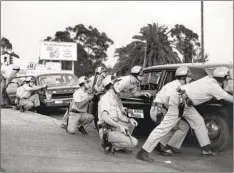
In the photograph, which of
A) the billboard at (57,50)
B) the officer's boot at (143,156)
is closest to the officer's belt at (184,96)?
the officer's boot at (143,156)

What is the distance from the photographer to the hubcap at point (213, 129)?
723 centimetres

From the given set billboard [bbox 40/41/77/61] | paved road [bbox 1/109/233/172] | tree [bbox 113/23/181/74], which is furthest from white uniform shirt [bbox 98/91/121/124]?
billboard [bbox 40/41/77/61]

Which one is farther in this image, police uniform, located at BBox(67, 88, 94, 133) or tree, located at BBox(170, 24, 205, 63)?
tree, located at BBox(170, 24, 205, 63)

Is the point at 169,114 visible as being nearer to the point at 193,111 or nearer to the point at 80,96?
the point at 193,111

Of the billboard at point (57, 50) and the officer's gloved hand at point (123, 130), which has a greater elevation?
the billboard at point (57, 50)

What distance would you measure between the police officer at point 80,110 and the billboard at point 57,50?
43.3 meters

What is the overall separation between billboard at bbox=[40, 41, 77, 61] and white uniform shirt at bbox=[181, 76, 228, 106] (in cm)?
4556

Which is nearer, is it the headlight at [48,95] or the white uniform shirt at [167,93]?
the white uniform shirt at [167,93]

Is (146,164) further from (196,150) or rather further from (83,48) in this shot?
(83,48)

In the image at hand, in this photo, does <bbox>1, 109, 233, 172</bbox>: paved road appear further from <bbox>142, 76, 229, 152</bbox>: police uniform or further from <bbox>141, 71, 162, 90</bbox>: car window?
<bbox>141, 71, 162, 90</bbox>: car window

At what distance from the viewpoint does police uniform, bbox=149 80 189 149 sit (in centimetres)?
705

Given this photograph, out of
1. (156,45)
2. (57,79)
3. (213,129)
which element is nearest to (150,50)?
(156,45)

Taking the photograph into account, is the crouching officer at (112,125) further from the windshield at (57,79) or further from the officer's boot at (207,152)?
the windshield at (57,79)

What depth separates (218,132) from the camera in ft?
23.7
